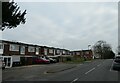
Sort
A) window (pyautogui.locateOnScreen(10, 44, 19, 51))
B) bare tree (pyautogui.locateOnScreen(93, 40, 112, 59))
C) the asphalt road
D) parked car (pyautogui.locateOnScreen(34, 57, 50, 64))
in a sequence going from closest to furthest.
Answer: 1. the asphalt road
2. window (pyautogui.locateOnScreen(10, 44, 19, 51))
3. parked car (pyautogui.locateOnScreen(34, 57, 50, 64))
4. bare tree (pyautogui.locateOnScreen(93, 40, 112, 59))

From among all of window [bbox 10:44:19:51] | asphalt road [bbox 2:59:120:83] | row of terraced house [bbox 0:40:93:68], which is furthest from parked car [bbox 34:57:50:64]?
asphalt road [bbox 2:59:120:83]

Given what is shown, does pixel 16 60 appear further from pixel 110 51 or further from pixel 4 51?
pixel 110 51

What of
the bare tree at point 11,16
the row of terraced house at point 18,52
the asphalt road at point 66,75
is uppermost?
the bare tree at point 11,16

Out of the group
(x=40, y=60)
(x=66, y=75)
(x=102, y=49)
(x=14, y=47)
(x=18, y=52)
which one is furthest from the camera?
(x=102, y=49)

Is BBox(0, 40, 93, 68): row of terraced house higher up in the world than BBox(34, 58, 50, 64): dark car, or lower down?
higher up

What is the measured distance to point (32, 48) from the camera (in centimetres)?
6562

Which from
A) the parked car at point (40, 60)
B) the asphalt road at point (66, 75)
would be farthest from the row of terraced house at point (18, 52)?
the asphalt road at point (66, 75)

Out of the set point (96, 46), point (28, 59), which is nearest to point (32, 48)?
point (28, 59)

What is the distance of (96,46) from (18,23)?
10999cm

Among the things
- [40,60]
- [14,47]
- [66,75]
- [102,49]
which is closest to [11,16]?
[66,75]

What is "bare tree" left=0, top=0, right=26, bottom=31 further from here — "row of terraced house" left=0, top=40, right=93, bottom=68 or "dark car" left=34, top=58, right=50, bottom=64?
"dark car" left=34, top=58, right=50, bottom=64

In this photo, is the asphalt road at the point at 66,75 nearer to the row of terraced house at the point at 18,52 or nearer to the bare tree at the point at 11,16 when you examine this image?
the bare tree at the point at 11,16

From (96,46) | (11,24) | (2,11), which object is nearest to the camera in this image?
(2,11)

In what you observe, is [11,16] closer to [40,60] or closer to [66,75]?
[66,75]
